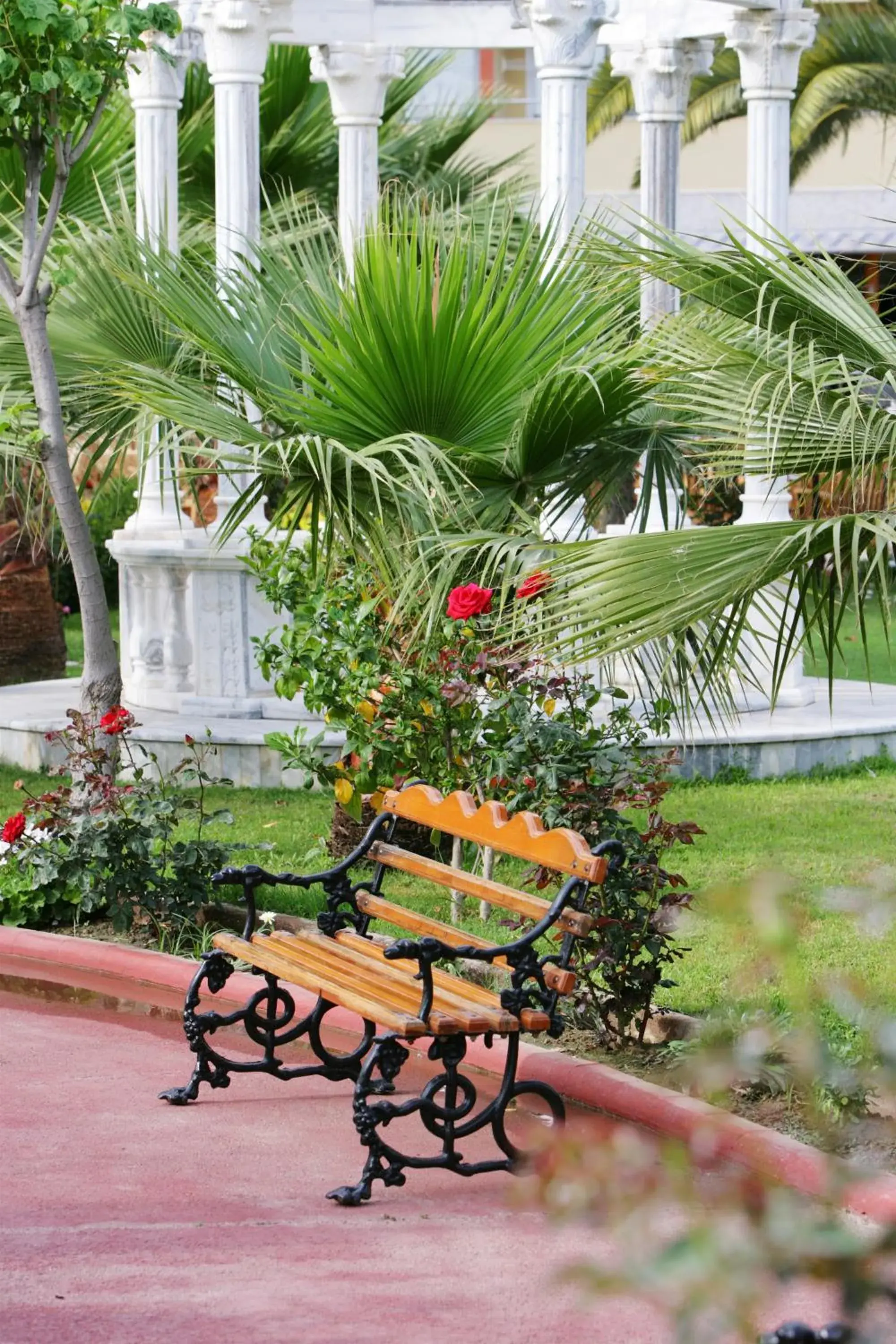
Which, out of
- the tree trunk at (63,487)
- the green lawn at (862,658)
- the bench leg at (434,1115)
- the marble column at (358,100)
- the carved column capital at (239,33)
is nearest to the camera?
the bench leg at (434,1115)

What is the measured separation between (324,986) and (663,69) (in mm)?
8817

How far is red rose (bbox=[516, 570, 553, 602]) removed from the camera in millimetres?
5329

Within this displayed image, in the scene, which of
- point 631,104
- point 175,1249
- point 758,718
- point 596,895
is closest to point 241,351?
point 596,895

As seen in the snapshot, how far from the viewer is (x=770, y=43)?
11.0 meters

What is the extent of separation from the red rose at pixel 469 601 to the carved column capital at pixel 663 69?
282 inches

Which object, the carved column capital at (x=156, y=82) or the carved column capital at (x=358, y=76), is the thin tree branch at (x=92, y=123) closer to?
the carved column capital at (x=156, y=82)

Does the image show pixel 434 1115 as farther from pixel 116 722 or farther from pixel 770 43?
pixel 770 43

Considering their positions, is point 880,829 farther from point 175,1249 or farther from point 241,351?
point 175,1249

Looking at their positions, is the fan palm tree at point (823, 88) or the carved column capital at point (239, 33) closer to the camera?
the carved column capital at point (239, 33)

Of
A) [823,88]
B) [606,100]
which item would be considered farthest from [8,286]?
[606,100]

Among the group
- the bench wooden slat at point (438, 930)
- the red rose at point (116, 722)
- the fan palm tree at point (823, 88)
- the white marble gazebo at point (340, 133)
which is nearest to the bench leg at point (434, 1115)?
the bench wooden slat at point (438, 930)

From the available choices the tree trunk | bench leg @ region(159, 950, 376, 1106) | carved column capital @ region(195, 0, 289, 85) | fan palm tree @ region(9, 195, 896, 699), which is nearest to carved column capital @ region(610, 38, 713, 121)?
carved column capital @ region(195, 0, 289, 85)

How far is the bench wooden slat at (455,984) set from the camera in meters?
4.55

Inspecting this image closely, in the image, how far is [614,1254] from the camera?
152 inches
